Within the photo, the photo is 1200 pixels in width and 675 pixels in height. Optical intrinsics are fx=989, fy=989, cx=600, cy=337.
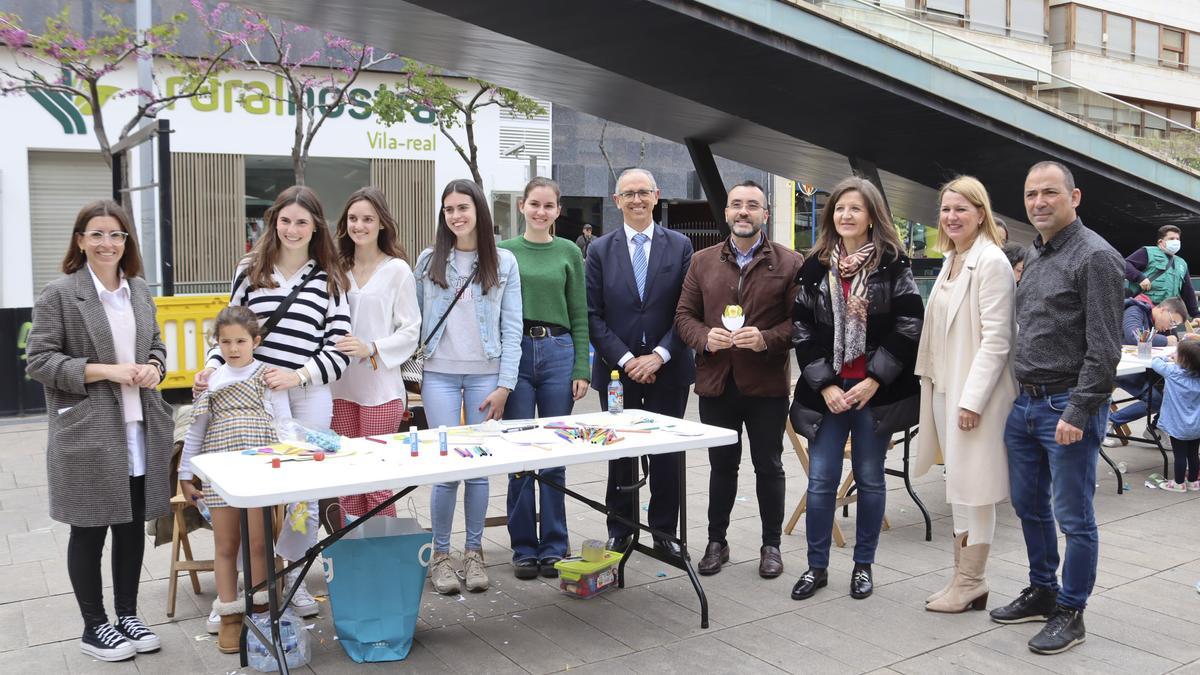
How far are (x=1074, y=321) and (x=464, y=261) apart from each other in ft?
9.02

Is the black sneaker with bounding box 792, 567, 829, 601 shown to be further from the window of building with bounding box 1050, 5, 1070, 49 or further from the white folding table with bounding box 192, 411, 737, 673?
the window of building with bounding box 1050, 5, 1070, 49

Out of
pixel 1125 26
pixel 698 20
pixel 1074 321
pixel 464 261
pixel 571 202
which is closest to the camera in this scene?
pixel 1074 321

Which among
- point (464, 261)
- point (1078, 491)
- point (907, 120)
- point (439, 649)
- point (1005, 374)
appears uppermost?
point (907, 120)

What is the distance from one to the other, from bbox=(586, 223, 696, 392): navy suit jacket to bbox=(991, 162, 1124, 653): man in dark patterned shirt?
1.70 metres

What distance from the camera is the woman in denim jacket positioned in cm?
Result: 480

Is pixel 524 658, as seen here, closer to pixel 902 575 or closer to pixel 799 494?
pixel 902 575

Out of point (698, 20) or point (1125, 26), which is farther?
point (1125, 26)

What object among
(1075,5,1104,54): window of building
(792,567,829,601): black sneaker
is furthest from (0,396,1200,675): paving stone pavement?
(1075,5,1104,54): window of building

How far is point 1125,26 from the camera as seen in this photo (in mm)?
35281

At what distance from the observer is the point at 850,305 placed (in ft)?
14.9

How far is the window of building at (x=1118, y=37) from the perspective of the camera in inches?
1359

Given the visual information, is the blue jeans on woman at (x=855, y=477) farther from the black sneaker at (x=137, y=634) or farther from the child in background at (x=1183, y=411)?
the child in background at (x=1183, y=411)

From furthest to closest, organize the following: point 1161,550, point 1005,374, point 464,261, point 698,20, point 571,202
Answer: point 571,202, point 698,20, point 1161,550, point 464,261, point 1005,374

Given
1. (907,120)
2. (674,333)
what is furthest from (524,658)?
(907,120)
